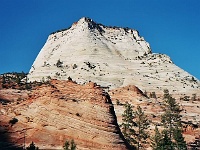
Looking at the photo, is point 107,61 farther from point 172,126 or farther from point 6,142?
point 6,142

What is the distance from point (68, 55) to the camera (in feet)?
507

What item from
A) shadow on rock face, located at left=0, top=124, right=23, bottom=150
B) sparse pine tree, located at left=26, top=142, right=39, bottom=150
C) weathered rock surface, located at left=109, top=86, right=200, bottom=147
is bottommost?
sparse pine tree, located at left=26, top=142, right=39, bottom=150

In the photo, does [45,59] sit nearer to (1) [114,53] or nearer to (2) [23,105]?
(1) [114,53]

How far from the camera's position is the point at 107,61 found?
148m

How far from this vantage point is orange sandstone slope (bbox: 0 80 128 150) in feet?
187

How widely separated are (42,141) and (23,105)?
8891mm

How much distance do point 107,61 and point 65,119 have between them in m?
89.9

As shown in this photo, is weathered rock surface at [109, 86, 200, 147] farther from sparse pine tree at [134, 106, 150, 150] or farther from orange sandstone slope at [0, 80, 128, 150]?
orange sandstone slope at [0, 80, 128, 150]

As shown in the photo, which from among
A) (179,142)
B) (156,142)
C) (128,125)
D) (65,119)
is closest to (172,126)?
(128,125)

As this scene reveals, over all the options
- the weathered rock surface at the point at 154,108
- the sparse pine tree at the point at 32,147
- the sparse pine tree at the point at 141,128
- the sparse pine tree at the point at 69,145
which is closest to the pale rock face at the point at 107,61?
the weathered rock surface at the point at 154,108

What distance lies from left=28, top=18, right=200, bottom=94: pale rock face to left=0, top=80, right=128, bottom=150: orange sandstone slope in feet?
186

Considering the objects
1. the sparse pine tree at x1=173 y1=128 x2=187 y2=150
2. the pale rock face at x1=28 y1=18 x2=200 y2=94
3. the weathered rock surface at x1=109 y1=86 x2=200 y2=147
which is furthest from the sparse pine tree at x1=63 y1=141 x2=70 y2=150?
the pale rock face at x1=28 y1=18 x2=200 y2=94

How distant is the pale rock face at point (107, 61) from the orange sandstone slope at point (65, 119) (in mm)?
56699

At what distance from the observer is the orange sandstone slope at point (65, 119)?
57031 mm
